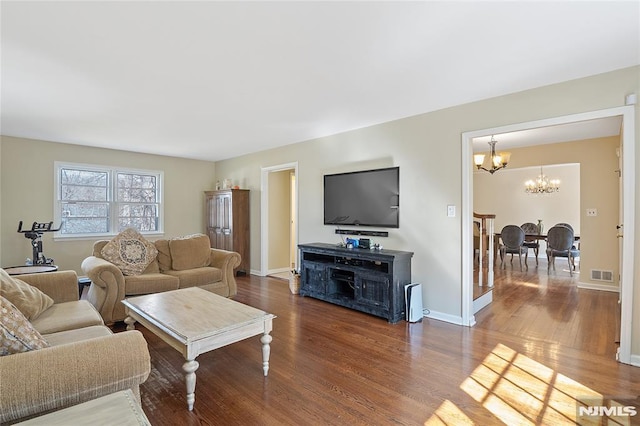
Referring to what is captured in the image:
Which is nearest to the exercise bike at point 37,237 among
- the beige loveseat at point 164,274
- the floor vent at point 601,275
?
the beige loveseat at point 164,274

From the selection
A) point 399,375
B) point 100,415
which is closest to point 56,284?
point 100,415

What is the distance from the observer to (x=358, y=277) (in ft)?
12.5

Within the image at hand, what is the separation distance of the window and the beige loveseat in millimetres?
2264

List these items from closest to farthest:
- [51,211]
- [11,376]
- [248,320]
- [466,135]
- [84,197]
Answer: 1. [11,376]
2. [248,320]
3. [466,135]
4. [51,211]
5. [84,197]

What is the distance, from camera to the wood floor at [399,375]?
6.16 feet

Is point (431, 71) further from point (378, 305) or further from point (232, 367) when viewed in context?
point (232, 367)

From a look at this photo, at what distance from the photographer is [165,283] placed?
3.68 meters

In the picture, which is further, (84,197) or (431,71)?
(84,197)

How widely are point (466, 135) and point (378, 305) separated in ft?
6.90

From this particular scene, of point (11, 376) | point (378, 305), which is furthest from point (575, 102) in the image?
point (11, 376)

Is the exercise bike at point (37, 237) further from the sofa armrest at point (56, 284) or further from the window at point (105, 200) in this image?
the sofa armrest at point (56, 284)

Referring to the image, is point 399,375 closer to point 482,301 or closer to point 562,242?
point 482,301

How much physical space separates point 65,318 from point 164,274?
1717mm

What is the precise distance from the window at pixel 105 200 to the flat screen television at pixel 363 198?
12.7 ft
